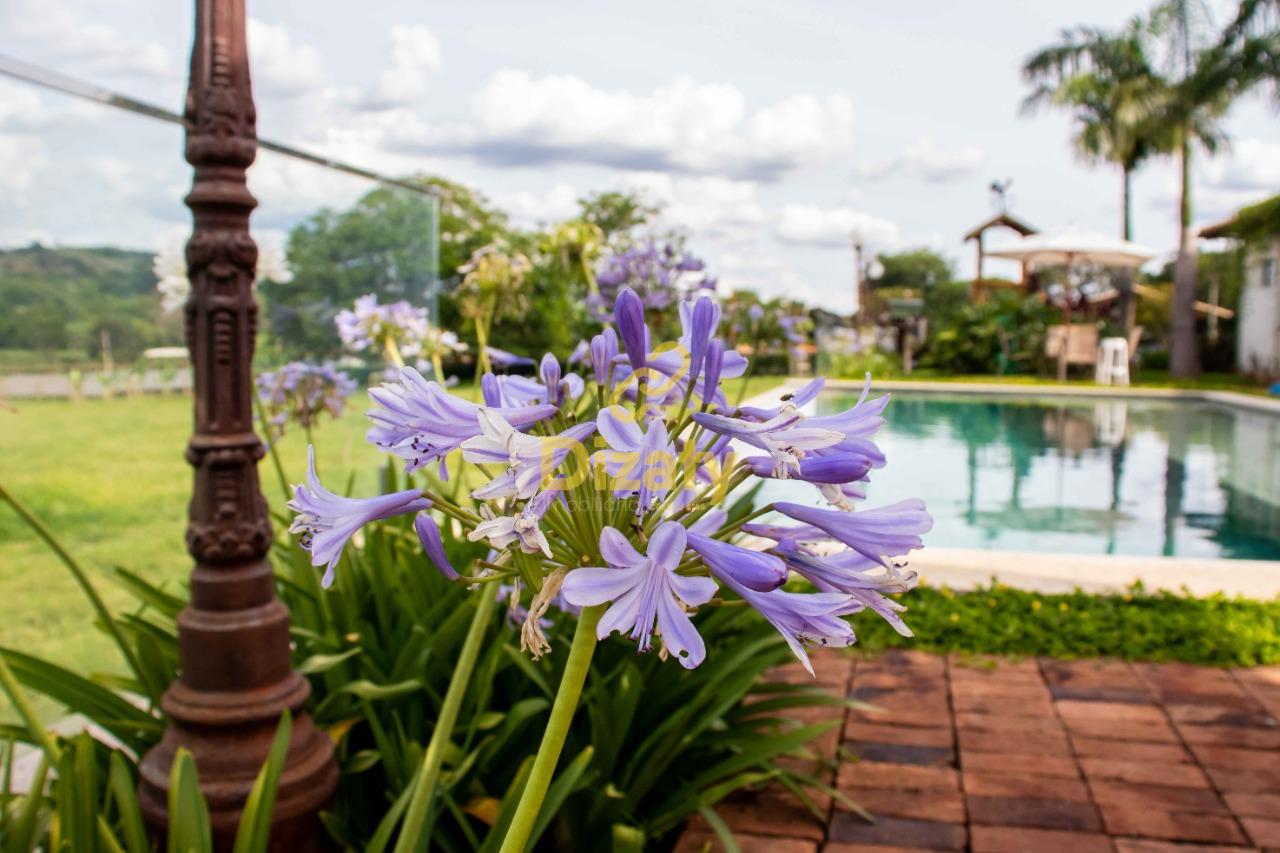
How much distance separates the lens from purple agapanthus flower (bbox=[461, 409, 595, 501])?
2.35 ft

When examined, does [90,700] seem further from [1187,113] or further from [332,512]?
[1187,113]

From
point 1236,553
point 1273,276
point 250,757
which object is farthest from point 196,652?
point 1273,276

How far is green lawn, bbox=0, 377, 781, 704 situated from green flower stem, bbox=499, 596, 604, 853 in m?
2.24

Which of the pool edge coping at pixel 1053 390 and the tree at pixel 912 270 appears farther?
the tree at pixel 912 270

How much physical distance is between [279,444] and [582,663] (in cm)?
391

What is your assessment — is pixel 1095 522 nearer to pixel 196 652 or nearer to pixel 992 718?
pixel 992 718

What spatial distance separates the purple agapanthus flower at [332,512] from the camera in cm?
84

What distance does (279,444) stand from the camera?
4418 mm

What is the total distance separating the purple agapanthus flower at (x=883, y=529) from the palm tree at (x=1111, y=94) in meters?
21.9

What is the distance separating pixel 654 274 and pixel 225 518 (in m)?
1.69

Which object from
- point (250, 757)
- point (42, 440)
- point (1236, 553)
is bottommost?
point (1236, 553)

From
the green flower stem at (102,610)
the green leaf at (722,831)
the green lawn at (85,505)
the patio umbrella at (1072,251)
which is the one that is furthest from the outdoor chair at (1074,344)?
the green flower stem at (102,610)

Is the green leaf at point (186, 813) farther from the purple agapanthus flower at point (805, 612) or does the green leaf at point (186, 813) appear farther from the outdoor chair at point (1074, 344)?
the outdoor chair at point (1074, 344)

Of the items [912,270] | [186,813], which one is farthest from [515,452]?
[912,270]
